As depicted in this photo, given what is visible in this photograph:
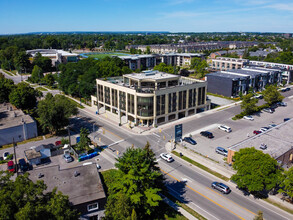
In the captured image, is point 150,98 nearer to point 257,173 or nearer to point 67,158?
point 67,158

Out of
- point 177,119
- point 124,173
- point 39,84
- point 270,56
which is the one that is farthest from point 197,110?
point 270,56

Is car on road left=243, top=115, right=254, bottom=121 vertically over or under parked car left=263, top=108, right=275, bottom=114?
under

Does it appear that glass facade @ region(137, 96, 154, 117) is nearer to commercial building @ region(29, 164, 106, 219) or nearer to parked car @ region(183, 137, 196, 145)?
parked car @ region(183, 137, 196, 145)

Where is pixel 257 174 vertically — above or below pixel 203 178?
above

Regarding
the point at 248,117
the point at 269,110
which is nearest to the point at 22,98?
the point at 248,117

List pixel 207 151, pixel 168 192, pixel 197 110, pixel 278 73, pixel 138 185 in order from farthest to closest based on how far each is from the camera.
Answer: pixel 278 73 → pixel 197 110 → pixel 207 151 → pixel 168 192 → pixel 138 185

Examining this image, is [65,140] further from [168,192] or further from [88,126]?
[168,192]

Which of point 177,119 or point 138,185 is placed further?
point 177,119

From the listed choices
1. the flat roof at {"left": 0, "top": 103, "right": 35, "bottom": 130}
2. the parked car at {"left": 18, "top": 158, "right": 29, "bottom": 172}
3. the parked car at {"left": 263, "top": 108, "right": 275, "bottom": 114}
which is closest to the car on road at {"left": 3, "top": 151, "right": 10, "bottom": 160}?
the parked car at {"left": 18, "top": 158, "right": 29, "bottom": 172}
